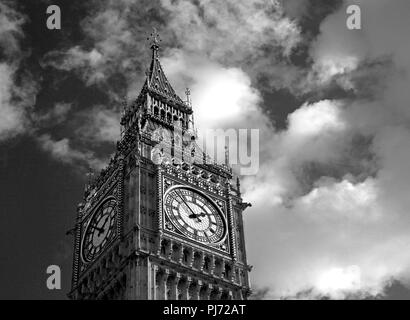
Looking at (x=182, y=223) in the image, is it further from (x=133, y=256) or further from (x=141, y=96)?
(x=141, y=96)

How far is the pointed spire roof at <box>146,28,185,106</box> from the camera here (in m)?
94.9

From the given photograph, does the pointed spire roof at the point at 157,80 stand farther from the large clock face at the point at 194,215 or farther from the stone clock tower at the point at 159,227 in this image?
the large clock face at the point at 194,215

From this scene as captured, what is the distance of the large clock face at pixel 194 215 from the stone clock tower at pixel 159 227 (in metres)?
0.09

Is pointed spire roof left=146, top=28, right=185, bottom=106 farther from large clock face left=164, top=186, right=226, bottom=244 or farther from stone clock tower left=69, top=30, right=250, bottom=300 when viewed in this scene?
large clock face left=164, top=186, right=226, bottom=244

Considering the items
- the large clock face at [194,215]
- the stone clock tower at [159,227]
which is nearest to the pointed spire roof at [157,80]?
the stone clock tower at [159,227]

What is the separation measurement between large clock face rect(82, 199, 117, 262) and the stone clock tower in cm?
9

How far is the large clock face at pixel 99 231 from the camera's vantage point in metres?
77.8

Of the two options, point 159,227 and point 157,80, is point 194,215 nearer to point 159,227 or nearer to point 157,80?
point 159,227

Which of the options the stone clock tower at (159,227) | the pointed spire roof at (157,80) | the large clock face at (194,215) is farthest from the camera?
the pointed spire roof at (157,80)

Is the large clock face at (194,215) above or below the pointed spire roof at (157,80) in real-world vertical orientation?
below

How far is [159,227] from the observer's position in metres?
74.6

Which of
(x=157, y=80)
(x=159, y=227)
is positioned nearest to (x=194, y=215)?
(x=159, y=227)

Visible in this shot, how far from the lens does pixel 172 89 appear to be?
320ft
